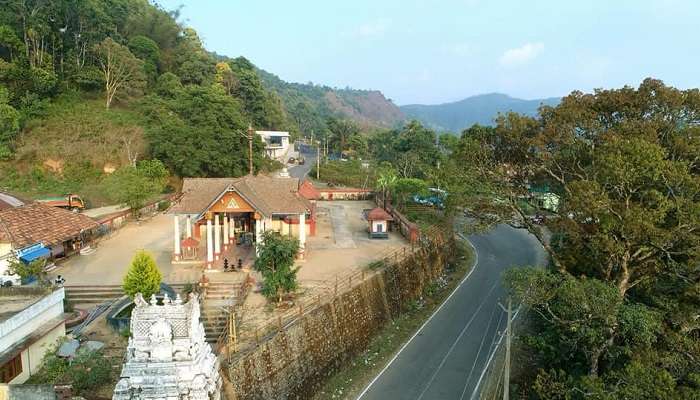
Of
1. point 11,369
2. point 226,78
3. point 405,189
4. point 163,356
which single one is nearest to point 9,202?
point 11,369

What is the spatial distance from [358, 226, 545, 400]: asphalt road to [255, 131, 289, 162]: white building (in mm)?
42967

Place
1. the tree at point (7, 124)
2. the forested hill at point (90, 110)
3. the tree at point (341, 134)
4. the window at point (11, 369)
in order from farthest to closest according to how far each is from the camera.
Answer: the tree at point (341, 134)
the forested hill at point (90, 110)
the tree at point (7, 124)
the window at point (11, 369)

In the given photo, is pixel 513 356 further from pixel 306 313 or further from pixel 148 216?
pixel 148 216

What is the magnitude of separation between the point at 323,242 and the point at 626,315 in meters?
17.4

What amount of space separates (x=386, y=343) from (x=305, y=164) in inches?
2039

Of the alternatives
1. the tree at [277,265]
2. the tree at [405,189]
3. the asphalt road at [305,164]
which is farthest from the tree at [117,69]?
the tree at [277,265]

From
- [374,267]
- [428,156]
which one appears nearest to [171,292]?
[374,267]

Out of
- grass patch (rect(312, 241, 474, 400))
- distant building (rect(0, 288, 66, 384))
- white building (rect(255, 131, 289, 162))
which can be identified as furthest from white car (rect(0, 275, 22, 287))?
white building (rect(255, 131, 289, 162))

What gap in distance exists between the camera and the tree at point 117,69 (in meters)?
47.0

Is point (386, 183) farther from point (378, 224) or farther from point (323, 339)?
point (323, 339)

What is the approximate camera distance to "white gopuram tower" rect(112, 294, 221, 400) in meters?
9.62

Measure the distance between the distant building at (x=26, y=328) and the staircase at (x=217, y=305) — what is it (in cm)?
446

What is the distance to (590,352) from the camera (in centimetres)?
1343

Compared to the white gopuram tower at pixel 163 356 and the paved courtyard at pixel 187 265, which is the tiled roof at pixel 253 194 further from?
the white gopuram tower at pixel 163 356
